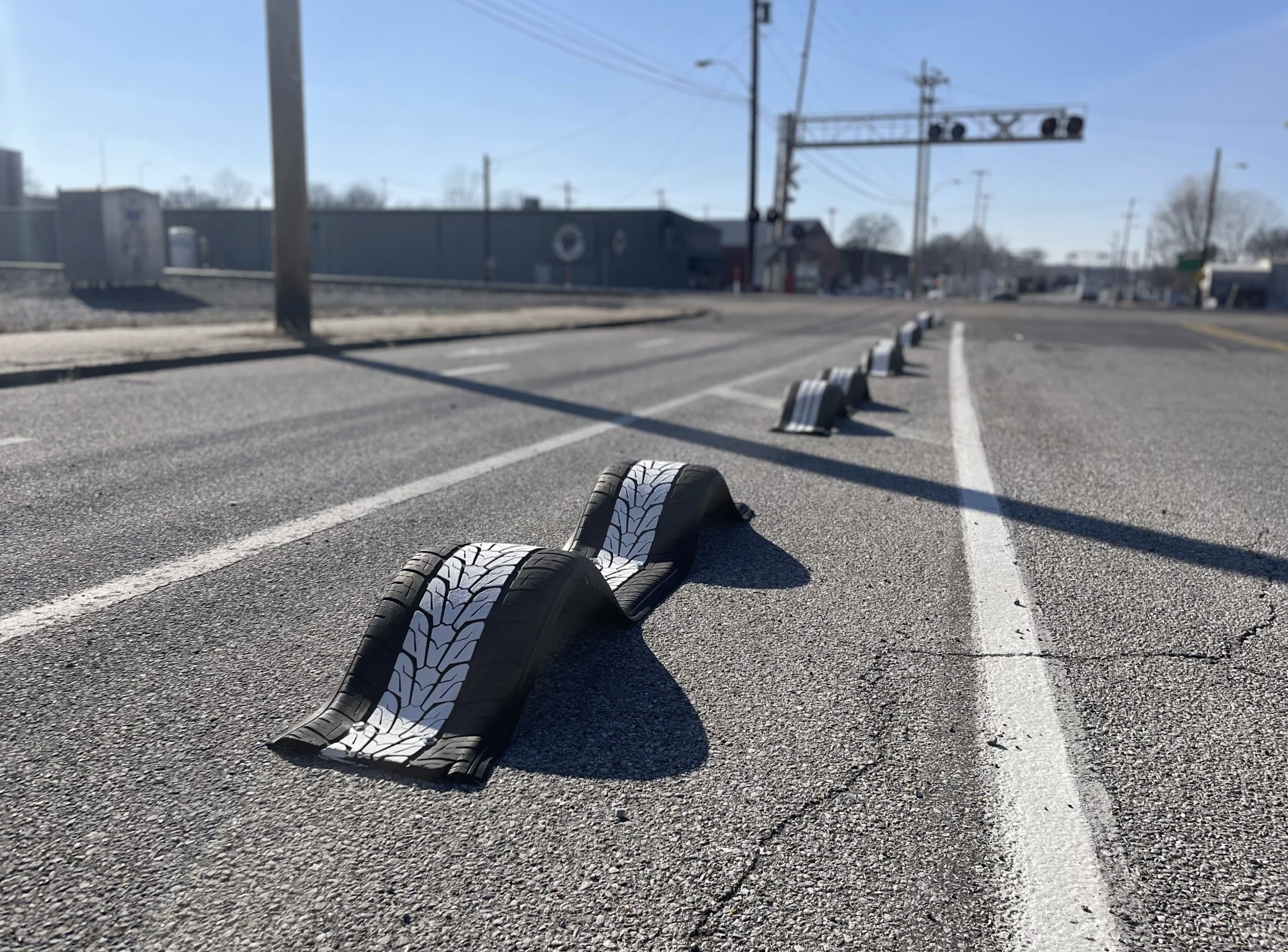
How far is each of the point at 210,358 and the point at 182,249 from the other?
55.2 metres

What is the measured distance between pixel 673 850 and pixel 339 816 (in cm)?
80

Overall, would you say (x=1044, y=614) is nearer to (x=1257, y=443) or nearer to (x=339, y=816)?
(x=339, y=816)

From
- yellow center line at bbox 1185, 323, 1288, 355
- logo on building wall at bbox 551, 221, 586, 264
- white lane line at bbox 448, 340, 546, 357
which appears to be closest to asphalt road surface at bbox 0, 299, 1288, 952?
white lane line at bbox 448, 340, 546, 357

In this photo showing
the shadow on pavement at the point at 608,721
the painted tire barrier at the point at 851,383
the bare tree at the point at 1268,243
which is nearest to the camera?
the shadow on pavement at the point at 608,721

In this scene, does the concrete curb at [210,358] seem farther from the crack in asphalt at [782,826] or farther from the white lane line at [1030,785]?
the crack in asphalt at [782,826]

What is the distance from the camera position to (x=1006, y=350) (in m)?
19.2

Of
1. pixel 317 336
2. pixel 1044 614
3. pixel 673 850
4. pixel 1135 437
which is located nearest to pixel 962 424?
pixel 1135 437

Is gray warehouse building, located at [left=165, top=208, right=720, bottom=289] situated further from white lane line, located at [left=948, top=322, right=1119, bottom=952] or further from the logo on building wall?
white lane line, located at [left=948, top=322, right=1119, bottom=952]

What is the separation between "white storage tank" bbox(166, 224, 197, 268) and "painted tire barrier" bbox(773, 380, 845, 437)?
6113 centimetres

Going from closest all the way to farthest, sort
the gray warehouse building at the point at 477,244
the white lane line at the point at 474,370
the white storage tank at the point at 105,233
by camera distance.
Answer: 1. the white lane line at the point at 474,370
2. the white storage tank at the point at 105,233
3. the gray warehouse building at the point at 477,244

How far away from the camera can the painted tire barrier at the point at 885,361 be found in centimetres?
1355

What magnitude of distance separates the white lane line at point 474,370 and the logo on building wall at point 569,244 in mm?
59368

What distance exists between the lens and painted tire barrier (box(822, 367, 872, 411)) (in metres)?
9.48

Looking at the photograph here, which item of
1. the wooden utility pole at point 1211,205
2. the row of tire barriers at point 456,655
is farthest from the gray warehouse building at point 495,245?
the row of tire barriers at point 456,655
